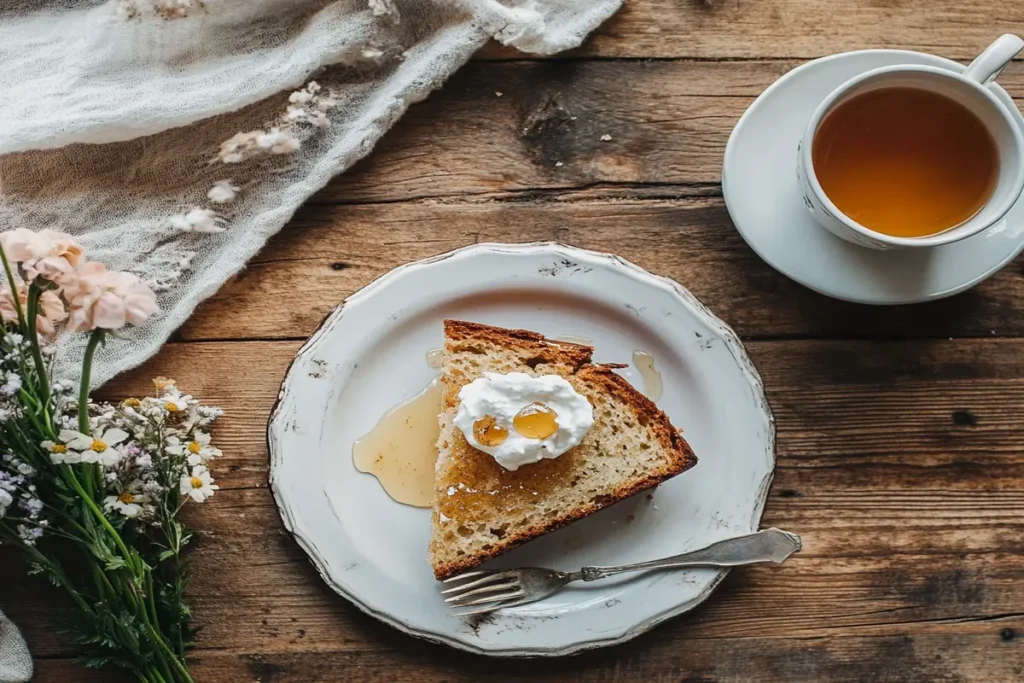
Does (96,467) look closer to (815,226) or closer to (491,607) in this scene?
(491,607)

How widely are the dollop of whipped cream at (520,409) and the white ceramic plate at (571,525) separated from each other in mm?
188

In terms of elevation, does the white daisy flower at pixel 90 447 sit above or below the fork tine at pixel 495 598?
above

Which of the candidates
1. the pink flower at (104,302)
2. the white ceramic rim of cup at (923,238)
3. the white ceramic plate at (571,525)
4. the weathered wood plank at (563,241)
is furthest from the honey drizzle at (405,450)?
the white ceramic rim of cup at (923,238)

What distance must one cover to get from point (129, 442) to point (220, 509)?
0.22 metres

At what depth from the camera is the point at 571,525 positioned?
175 cm

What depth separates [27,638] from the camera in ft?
5.68

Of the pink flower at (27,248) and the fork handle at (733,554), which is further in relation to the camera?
the fork handle at (733,554)

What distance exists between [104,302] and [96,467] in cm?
43

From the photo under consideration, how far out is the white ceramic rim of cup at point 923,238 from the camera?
1484 millimetres

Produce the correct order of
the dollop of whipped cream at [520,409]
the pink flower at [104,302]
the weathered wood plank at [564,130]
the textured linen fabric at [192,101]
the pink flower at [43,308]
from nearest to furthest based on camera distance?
the pink flower at [104,302] → the pink flower at [43,308] → the dollop of whipped cream at [520,409] → the textured linen fabric at [192,101] → the weathered wood plank at [564,130]

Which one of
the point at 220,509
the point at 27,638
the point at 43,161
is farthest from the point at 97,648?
the point at 43,161

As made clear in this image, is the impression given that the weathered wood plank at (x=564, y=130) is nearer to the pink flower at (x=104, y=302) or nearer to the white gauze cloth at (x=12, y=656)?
the pink flower at (x=104, y=302)

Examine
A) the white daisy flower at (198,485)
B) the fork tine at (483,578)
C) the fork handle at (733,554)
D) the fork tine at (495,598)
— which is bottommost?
the fork tine at (495,598)

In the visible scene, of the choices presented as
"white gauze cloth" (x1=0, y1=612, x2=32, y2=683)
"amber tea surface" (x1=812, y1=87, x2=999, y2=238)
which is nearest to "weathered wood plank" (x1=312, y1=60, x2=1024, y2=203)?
"amber tea surface" (x1=812, y1=87, x2=999, y2=238)
